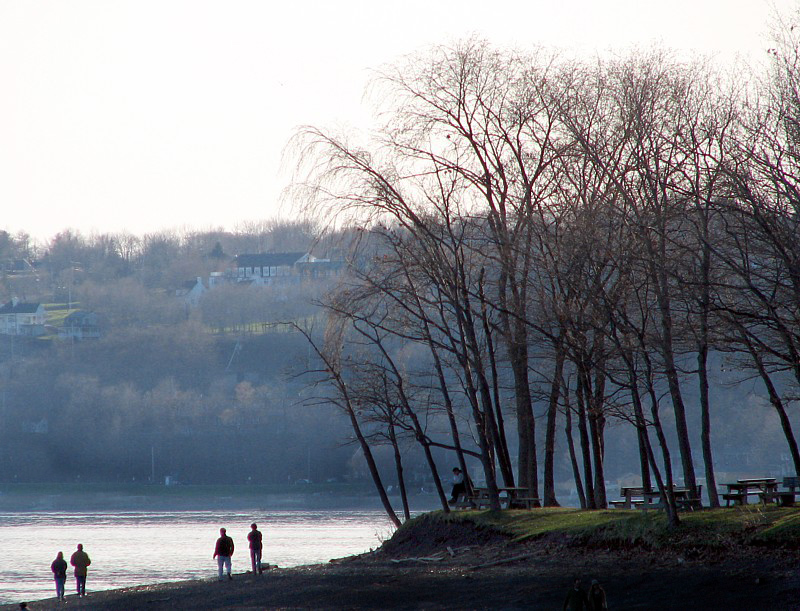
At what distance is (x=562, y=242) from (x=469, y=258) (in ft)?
16.0

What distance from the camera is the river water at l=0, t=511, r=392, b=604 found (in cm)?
3997

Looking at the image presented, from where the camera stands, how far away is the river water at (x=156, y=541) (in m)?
40.0

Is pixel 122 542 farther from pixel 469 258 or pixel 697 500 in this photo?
pixel 697 500

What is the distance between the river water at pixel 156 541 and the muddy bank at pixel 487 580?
6390 mm

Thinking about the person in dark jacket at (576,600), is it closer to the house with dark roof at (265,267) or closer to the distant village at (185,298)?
the distant village at (185,298)

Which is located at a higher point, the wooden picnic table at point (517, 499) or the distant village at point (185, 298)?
the distant village at point (185, 298)

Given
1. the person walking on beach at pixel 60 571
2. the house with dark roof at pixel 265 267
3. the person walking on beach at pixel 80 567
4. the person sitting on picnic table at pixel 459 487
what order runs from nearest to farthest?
the person walking on beach at pixel 60 571, the person walking on beach at pixel 80 567, the person sitting on picnic table at pixel 459 487, the house with dark roof at pixel 265 267

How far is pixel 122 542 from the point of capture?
191 feet

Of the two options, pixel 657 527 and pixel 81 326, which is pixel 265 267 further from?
pixel 657 527

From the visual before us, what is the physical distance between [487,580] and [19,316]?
178m

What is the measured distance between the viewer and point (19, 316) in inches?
7219

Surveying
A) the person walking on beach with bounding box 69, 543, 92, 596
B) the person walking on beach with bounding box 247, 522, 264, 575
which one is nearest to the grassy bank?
the person walking on beach with bounding box 247, 522, 264, 575

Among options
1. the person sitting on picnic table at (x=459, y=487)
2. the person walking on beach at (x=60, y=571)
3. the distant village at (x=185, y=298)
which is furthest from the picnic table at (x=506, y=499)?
the distant village at (x=185, y=298)

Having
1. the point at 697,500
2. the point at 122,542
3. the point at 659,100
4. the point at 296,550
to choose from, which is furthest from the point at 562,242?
the point at 122,542
